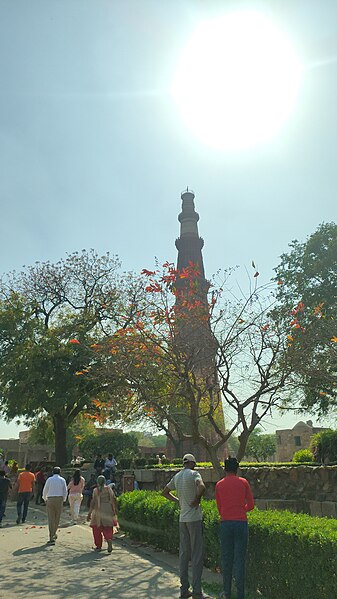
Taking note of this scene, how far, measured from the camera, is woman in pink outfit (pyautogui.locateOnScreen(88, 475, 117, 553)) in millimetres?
9445

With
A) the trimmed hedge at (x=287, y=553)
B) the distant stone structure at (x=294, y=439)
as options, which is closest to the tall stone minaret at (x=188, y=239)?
the distant stone structure at (x=294, y=439)

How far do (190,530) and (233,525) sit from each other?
2.59ft

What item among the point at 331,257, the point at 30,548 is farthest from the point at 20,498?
the point at 331,257

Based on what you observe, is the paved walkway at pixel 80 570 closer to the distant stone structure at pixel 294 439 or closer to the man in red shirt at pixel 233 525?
the man in red shirt at pixel 233 525

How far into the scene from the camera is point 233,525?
19.0 ft

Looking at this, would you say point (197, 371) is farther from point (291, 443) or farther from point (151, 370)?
point (291, 443)

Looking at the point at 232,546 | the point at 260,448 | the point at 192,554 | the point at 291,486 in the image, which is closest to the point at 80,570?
the point at 192,554

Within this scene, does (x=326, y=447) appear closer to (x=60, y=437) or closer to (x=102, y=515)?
(x=102, y=515)

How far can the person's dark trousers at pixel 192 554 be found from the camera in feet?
19.6

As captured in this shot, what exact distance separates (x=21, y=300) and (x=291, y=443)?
112 ft

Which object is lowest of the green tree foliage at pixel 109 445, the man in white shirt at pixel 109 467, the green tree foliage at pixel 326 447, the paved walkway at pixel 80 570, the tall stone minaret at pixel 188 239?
the paved walkway at pixel 80 570

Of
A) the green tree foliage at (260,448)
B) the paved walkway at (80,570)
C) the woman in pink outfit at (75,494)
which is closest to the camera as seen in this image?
→ the paved walkway at (80,570)

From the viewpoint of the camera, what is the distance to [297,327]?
11922mm

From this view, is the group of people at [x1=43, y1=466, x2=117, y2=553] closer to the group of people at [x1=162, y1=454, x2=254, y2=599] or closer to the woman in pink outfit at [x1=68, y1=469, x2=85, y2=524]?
the woman in pink outfit at [x1=68, y1=469, x2=85, y2=524]
